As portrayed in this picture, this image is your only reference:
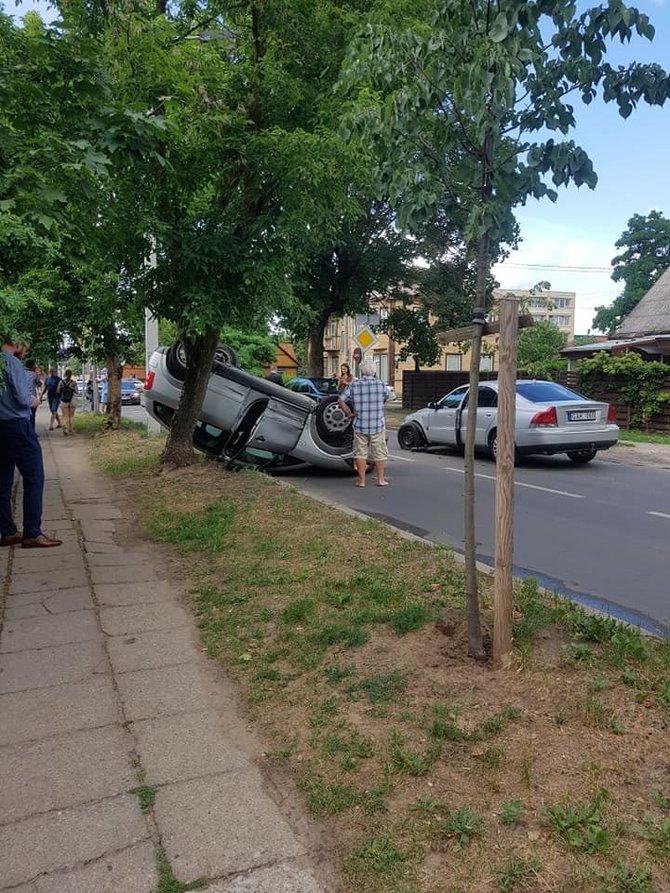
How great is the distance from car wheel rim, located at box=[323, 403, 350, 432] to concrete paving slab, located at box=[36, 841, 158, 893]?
836 cm

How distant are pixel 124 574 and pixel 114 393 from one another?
16.2 m

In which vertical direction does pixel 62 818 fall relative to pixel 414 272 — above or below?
below

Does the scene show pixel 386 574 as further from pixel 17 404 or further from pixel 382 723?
pixel 17 404

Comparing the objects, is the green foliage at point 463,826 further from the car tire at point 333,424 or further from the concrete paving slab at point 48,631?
the car tire at point 333,424

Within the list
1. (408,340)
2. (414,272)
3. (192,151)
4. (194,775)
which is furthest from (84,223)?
(408,340)

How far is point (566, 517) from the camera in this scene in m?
8.33

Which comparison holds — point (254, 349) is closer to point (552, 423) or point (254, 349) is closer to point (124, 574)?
point (552, 423)

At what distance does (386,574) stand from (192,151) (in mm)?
5455

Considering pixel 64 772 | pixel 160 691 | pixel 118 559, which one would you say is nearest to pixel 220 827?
pixel 64 772

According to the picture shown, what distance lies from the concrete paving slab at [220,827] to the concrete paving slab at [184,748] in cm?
8

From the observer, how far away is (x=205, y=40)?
8.95m

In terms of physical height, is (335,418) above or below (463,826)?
above

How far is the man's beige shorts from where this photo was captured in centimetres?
1025

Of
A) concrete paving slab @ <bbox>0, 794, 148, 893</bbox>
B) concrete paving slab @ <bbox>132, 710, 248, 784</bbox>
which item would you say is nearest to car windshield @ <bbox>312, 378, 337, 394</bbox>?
concrete paving slab @ <bbox>132, 710, 248, 784</bbox>
